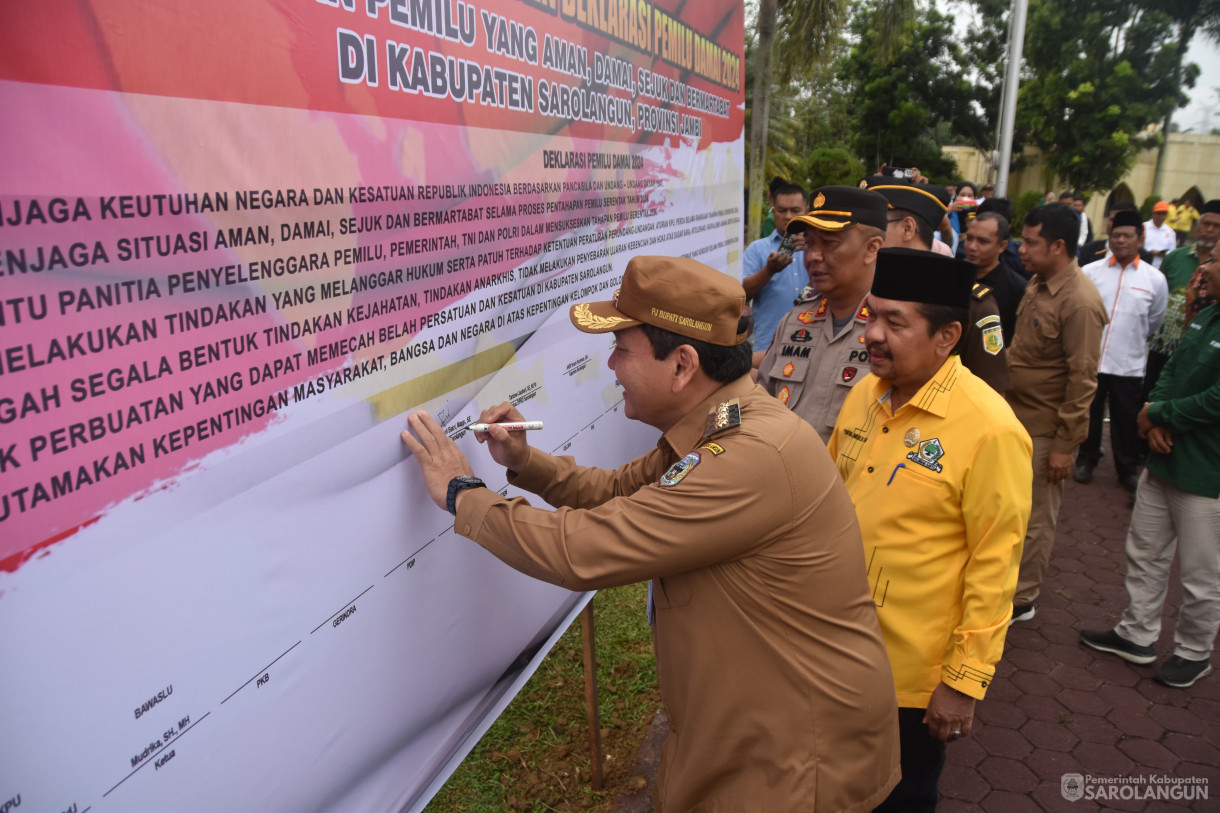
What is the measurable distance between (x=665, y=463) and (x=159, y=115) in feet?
4.30

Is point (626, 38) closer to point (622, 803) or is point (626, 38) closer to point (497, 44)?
point (497, 44)

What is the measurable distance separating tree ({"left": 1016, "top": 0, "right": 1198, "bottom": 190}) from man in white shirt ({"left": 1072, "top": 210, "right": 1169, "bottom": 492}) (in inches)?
1142

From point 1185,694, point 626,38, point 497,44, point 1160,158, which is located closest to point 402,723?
point 497,44

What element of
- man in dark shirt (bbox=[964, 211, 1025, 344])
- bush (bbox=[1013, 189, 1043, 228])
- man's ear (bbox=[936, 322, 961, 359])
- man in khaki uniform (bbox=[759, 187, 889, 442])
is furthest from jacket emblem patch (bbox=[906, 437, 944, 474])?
bush (bbox=[1013, 189, 1043, 228])

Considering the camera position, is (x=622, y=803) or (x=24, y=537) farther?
(x=622, y=803)

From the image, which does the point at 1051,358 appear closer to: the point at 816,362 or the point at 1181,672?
the point at 1181,672

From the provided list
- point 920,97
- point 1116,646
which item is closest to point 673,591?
point 1116,646

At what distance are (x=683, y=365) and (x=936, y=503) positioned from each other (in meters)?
0.87

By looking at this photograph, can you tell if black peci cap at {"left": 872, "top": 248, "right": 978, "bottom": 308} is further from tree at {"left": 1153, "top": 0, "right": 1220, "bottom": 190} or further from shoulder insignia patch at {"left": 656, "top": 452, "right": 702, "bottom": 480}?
tree at {"left": 1153, "top": 0, "right": 1220, "bottom": 190}

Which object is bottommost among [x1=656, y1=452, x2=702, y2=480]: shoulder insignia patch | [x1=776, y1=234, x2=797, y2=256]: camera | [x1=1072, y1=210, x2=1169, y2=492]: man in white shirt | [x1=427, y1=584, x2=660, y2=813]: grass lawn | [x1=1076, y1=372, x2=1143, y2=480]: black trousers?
[x1=427, y1=584, x2=660, y2=813]: grass lawn

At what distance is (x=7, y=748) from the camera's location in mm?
912

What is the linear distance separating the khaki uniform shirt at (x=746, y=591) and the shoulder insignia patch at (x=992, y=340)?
1.60 meters

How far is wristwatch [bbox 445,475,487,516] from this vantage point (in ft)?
5.34

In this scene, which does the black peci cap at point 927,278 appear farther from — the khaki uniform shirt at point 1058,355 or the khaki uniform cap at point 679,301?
the khaki uniform shirt at point 1058,355
